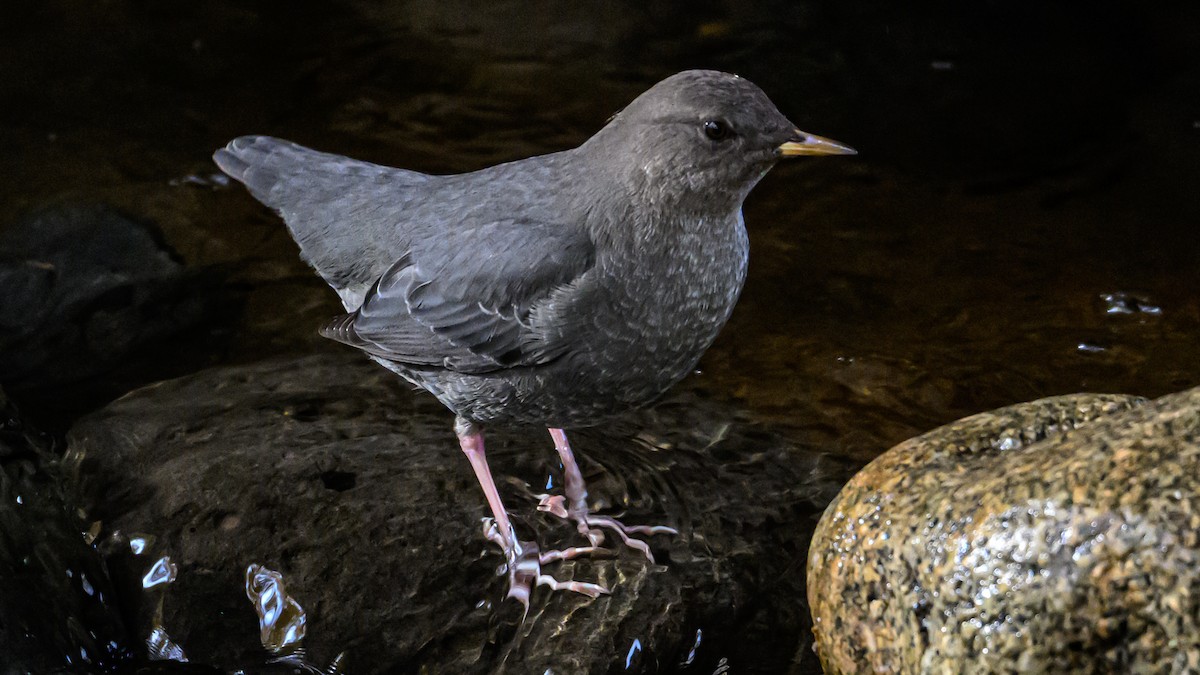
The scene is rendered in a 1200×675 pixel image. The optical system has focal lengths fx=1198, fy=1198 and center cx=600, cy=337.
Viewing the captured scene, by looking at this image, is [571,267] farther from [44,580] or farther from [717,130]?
[44,580]

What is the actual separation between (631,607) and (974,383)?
1.82 meters

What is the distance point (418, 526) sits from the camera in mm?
3523

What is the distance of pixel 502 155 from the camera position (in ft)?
19.5

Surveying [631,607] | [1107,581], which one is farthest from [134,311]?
[1107,581]

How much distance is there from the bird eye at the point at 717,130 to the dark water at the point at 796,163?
1.43 meters

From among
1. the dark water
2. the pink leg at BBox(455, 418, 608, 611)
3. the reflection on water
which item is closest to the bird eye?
the pink leg at BBox(455, 418, 608, 611)

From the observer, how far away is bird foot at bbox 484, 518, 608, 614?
11.1 ft

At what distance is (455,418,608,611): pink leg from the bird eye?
1160 mm

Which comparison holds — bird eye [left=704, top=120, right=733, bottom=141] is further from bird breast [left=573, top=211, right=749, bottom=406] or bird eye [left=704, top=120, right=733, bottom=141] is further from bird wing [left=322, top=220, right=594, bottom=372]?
bird wing [left=322, top=220, right=594, bottom=372]

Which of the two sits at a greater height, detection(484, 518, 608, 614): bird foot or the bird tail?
the bird tail

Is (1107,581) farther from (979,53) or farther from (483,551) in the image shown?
(979,53)

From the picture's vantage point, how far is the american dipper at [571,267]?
303cm

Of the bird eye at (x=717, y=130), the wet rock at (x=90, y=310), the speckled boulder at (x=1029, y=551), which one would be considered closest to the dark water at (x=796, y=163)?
the wet rock at (x=90, y=310)

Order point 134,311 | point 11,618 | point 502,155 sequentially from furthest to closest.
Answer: point 502,155, point 134,311, point 11,618
